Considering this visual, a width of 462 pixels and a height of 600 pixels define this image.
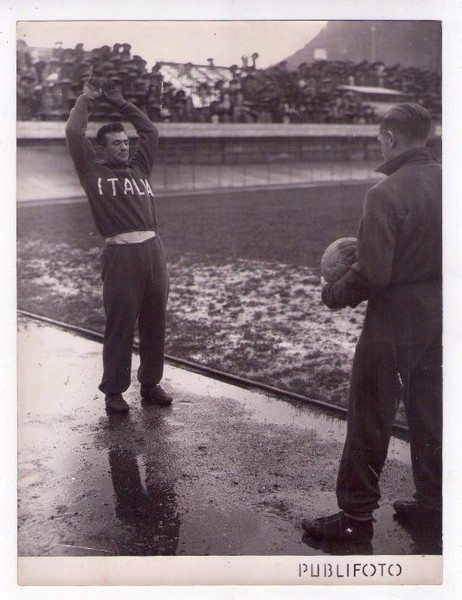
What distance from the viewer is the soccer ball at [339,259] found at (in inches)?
120

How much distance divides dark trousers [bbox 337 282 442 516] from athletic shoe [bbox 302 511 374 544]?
7cm

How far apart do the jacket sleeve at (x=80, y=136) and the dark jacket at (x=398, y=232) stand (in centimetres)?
149

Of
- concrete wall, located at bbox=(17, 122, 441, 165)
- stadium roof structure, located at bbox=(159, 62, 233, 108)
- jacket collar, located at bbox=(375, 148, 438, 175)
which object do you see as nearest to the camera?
jacket collar, located at bbox=(375, 148, 438, 175)

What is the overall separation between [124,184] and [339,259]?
4.30 feet

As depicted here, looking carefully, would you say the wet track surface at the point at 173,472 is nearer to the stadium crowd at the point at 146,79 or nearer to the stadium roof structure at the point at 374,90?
the stadium crowd at the point at 146,79

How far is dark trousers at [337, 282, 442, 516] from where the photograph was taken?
3.01 metres

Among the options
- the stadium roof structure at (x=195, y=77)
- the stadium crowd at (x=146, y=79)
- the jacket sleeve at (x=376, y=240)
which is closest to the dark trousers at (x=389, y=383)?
the jacket sleeve at (x=376, y=240)

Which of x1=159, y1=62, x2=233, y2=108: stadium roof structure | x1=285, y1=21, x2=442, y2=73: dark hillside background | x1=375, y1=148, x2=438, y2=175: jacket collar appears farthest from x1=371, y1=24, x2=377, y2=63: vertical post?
x1=375, y1=148, x2=438, y2=175: jacket collar

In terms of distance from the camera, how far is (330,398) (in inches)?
172

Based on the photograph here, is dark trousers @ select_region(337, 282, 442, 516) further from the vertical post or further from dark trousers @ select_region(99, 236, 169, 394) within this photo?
the vertical post

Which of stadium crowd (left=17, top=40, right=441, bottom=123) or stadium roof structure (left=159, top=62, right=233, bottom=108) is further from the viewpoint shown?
stadium roof structure (left=159, top=62, right=233, bottom=108)

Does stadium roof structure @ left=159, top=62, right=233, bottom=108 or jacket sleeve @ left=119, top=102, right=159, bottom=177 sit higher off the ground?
stadium roof structure @ left=159, top=62, right=233, bottom=108

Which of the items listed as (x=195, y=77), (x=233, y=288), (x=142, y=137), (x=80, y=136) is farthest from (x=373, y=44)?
(x=233, y=288)
